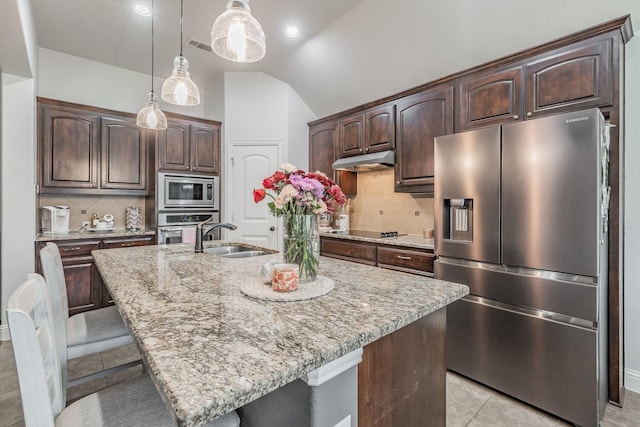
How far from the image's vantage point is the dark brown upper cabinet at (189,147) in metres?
3.82

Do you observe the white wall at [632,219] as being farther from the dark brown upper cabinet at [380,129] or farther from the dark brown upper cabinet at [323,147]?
the dark brown upper cabinet at [323,147]

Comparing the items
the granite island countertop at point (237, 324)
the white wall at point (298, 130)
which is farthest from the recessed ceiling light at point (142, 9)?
the granite island countertop at point (237, 324)

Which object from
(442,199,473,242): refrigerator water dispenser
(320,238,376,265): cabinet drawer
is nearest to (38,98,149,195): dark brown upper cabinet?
(320,238,376,265): cabinet drawer

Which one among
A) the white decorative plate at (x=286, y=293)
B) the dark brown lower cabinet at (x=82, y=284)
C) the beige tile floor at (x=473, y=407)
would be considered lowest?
the beige tile floor at (x=473, y=407)

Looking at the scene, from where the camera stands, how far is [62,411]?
98 cm

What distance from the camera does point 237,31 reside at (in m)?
1.47

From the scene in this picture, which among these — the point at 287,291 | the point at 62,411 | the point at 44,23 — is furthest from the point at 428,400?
the point at 44,23

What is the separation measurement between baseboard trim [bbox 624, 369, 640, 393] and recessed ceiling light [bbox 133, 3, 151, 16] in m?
4.73

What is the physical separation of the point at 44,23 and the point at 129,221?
218 centimetres

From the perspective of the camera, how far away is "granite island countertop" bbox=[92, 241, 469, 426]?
0.58 metres

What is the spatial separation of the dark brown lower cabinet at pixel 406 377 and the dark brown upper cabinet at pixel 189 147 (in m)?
3.63

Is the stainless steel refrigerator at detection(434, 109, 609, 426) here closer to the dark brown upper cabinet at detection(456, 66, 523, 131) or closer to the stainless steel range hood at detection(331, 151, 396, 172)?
the dark brown upper cabinet at detection(456, 66, 523, 131)

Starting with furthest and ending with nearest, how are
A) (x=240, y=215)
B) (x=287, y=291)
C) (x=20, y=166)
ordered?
1. (x=240, y=215)
2. (x=20, y=166)
3. (x=287, y=291)

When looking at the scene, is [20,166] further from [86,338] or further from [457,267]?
[457,267]
